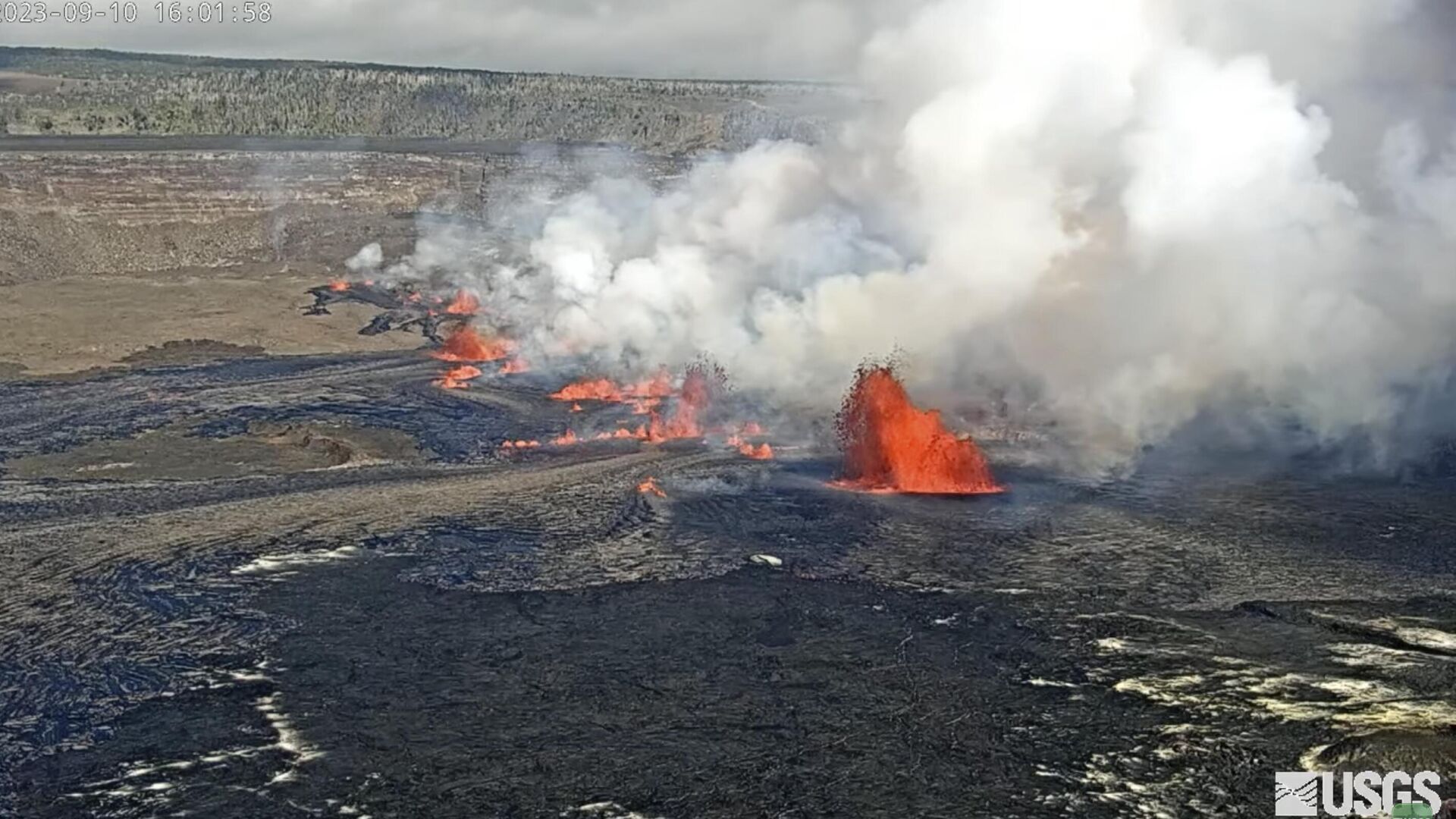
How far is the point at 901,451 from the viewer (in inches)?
1337

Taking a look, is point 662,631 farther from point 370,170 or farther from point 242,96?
point 242,96

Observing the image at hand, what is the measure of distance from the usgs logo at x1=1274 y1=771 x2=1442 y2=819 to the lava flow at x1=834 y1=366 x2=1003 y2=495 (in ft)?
51.8

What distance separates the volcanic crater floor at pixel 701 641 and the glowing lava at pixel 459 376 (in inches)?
586

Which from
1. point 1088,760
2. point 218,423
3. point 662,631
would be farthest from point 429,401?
point 1088,760

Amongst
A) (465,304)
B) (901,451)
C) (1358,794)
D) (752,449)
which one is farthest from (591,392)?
(1358,794)

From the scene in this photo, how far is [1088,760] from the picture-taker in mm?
17453

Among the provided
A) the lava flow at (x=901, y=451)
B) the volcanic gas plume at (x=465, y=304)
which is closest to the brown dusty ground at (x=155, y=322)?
the volcanic gas plume at (x=465, y=304)

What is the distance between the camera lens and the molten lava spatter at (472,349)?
5897 cm

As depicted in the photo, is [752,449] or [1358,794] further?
[752,449]

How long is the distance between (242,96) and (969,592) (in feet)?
498

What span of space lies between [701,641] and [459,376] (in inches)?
1288

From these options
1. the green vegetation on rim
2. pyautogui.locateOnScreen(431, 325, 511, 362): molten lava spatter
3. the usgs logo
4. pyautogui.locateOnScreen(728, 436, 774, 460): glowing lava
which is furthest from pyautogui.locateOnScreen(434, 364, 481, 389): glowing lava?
the green vegetation on rim

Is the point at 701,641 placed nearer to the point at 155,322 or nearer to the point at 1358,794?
the point at 1358,794

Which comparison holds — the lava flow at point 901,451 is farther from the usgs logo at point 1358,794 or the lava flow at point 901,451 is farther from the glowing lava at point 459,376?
the glowing lava at point 459,376
